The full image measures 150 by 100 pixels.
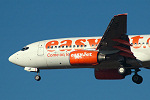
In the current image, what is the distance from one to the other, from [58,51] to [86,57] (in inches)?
157

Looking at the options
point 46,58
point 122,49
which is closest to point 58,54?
point 46,58

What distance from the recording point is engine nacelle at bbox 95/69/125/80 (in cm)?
3784

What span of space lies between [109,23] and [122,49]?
3195mm

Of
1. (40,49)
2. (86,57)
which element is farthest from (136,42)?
(40,49)

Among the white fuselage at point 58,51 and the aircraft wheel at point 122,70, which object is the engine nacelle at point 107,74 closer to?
the aircraft wheel at point 122,70

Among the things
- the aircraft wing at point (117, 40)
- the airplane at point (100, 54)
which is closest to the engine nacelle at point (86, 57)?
Answer: the airplane at point (100, 54)

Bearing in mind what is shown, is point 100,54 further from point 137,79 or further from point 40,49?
point 40,49

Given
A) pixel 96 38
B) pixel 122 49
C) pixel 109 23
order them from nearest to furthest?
pixel 109 23, pixel 122 49, pixel 96 38

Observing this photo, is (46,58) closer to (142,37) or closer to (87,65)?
(87,65)

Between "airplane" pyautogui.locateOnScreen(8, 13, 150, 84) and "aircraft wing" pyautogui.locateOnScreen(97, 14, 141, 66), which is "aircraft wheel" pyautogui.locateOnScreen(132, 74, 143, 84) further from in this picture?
"aircraft wing" pyautogui.locateOnScreen(97, 14, 141, 66)

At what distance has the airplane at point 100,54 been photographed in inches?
1312

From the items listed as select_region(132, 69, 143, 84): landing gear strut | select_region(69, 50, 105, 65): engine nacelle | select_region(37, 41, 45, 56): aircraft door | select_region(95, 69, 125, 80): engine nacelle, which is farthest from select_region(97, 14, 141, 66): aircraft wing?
select_region(37, 41, 45, 56): aircraft door

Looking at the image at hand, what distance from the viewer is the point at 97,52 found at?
113ft

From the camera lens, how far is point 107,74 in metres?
38.0
